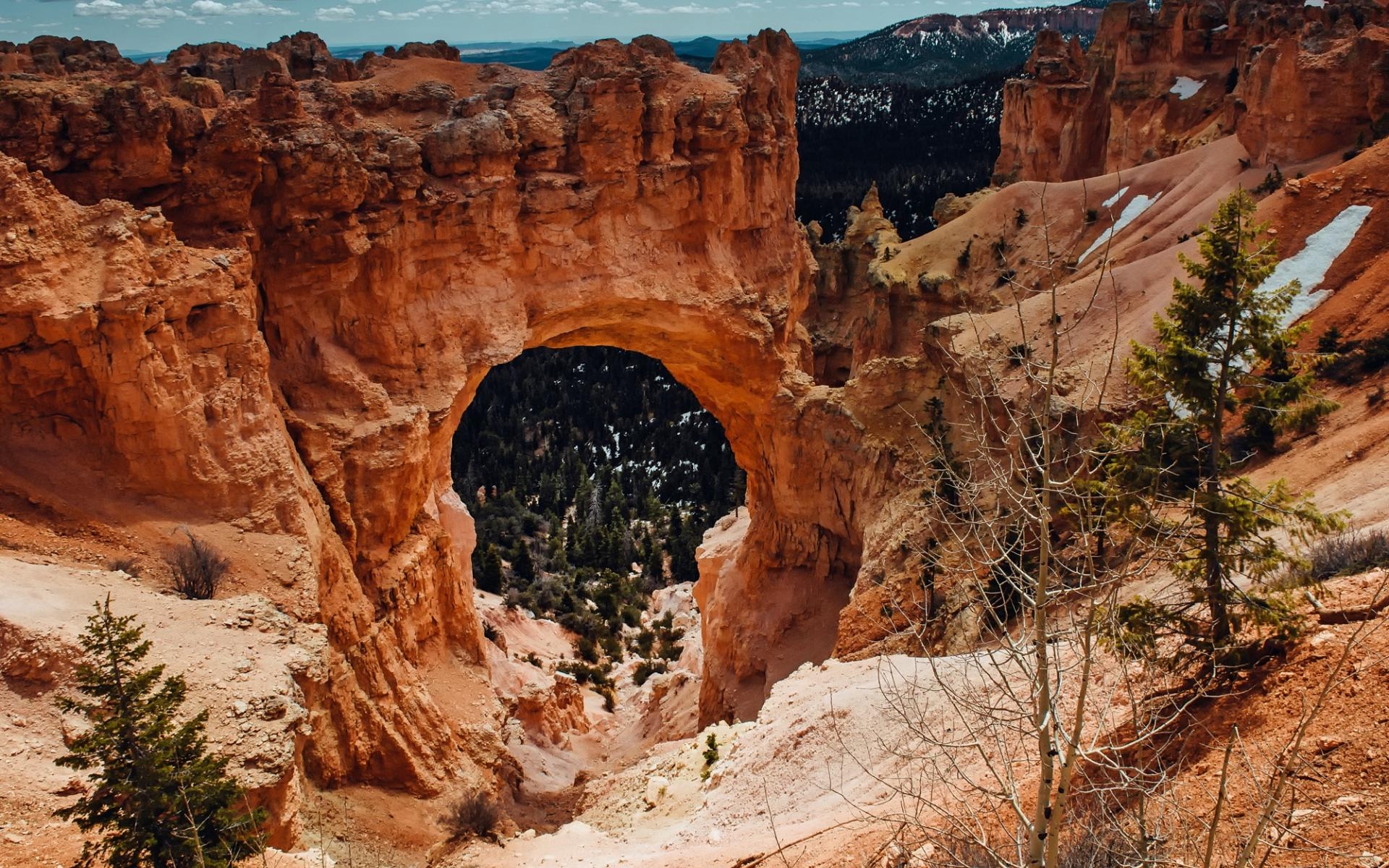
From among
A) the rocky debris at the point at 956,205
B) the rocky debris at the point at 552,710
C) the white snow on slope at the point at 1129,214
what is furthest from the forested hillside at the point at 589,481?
the white snow on slope at the point at 1129,214

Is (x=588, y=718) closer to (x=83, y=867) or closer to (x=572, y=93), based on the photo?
(x=572, y=93)

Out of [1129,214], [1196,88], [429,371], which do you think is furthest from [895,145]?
[429,371]

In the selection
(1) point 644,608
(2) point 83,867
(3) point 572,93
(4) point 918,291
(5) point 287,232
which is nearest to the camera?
(2) point 83,867

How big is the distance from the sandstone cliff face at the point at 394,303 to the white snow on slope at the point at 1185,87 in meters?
33.2

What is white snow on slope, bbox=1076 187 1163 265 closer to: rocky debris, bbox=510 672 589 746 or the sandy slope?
rocky debris, bbox=510 672 589 746

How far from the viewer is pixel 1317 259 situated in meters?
25.3

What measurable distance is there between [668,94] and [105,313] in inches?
551

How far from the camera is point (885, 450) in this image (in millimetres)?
23875

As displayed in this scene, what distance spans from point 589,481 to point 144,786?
44.3 m

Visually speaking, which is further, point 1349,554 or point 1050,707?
point 1349,554

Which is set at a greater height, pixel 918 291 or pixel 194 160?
pixel 194 160

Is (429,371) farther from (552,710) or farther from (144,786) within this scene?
(144,786)

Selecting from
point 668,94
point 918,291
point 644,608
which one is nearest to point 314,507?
point 668,94

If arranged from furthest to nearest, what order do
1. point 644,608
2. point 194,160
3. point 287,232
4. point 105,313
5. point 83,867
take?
point 644,608 → point 287,232 → point 194,160 → point 105,313 → point 83,867
